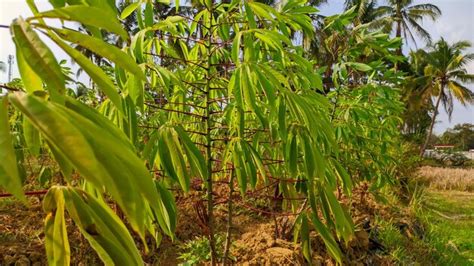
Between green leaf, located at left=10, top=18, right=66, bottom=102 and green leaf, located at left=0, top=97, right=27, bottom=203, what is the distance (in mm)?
49

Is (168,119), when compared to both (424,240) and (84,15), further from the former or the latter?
(424,240)

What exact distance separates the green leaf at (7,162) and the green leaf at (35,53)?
0.05 meters

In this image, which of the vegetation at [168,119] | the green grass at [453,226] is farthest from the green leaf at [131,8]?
the green grass at [453,226]

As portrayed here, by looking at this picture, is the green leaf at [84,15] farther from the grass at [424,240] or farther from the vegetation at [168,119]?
the grass at [424,240]

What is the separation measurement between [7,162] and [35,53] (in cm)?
11

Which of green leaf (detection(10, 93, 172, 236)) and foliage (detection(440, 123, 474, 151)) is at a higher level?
green leaf (detection(10, 93, 172, 236))

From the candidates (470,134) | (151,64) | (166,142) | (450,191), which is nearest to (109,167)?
(166,142)

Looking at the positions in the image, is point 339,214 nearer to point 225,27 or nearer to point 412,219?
point 225,27

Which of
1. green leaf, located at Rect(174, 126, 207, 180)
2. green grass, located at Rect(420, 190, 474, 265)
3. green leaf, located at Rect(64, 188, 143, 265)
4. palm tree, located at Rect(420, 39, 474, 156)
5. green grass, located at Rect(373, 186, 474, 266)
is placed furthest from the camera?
palm tree, located at Rect(420, 39, 474, 156)

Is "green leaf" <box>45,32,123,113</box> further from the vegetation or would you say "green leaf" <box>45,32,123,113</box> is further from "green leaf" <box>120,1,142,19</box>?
"green leaf" <box>120,1,142,19</box>

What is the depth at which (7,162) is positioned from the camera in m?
0.34

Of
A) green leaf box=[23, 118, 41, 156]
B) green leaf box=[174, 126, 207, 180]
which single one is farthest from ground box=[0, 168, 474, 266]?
green leaf box=[23, 118, 41, 156]

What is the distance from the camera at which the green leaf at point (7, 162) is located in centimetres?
34

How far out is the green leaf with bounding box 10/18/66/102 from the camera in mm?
372
